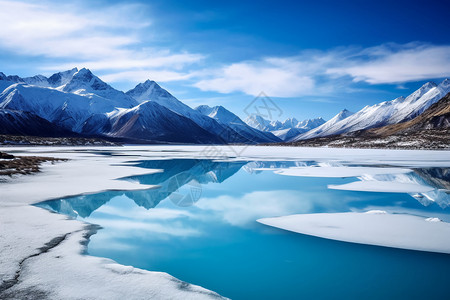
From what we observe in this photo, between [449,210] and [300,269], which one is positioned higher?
[449,210]

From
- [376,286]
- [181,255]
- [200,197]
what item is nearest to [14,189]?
[200,197]

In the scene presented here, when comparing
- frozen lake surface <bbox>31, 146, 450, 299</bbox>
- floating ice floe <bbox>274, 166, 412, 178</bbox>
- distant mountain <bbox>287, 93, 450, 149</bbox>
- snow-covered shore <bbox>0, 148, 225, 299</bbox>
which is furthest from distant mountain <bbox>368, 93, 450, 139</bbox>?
snow-covered shore <bbox>0, 148, 225, 299</bbox>

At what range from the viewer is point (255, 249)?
967cm

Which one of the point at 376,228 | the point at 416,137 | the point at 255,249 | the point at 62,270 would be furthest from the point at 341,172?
the point at 416,137

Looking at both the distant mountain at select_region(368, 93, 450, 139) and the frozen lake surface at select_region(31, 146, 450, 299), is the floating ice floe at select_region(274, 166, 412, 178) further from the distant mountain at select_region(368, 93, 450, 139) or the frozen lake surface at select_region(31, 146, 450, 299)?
the distant mountain at select_region(368, 93, 450, 139)

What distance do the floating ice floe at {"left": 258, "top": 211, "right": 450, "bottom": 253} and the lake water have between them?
20.1 inches

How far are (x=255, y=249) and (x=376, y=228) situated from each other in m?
4.89

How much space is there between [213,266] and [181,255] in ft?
4.06

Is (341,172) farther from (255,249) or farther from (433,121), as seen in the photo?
(433,121)

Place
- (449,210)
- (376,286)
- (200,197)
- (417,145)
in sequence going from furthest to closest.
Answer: (417,145) < (200,197) < (449,210) < (376,286)

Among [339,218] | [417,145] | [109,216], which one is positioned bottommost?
[109,216]

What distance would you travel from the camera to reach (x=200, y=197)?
19.1 m

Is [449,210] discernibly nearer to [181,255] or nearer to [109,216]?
[181,255]

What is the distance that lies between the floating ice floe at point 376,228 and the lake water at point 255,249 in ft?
1.68
